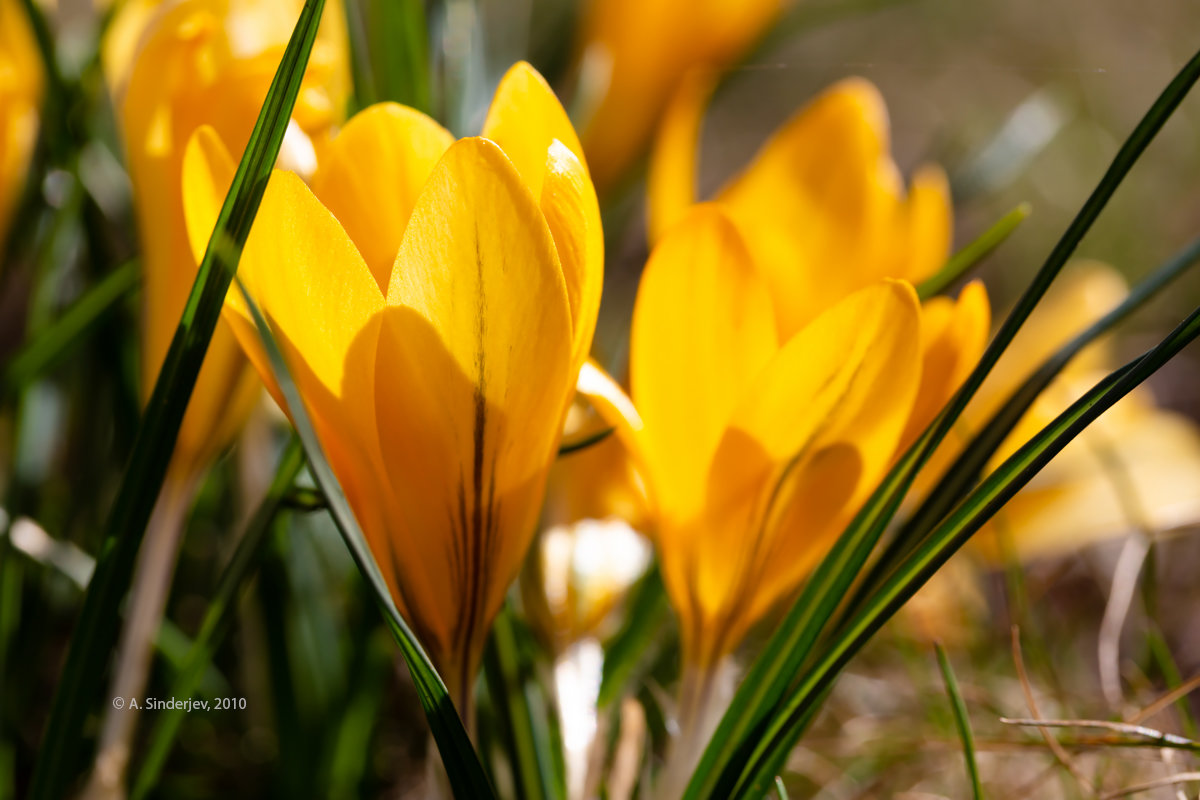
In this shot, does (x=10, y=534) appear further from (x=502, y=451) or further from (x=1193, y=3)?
(x=1193, y=3)

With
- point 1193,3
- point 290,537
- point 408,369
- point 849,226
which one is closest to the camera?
point 408,369

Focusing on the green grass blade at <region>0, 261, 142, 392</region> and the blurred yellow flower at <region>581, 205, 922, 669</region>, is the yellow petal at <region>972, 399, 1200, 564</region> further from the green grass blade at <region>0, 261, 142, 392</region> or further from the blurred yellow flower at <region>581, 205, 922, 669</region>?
the green grass blade at <region>0, 261, 142, 392</region>

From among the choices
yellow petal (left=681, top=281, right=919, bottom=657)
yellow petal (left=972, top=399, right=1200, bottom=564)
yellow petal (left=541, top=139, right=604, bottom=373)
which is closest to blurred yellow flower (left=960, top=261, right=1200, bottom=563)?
yellow petal (left=972, top=399, right=1200, bottom=564)

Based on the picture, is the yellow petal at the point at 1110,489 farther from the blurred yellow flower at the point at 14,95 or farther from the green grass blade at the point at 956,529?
the blurred yellow flower at the point at 14,95

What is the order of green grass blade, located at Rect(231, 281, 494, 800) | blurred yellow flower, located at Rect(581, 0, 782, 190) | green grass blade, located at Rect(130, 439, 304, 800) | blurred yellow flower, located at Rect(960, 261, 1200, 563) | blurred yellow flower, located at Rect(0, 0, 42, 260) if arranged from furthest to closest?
blurred yellow flower, located at Rect(581, 0, 782, 190) < blurred yellow flower, located at Rect(960, 261, 1200, 563) < blurred yellow flower, located at Rect(0, 0, 42, 260) < green grass blade, located at Rect(130, 439, 304, 800) < green grass blade, located at Rect(231, 281, 494, 800)

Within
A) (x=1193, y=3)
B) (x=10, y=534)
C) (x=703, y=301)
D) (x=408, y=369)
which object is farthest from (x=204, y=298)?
(x=1193, y=3)

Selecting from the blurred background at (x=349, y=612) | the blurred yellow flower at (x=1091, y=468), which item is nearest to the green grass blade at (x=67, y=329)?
the blurred background at (x=349, y=612)
